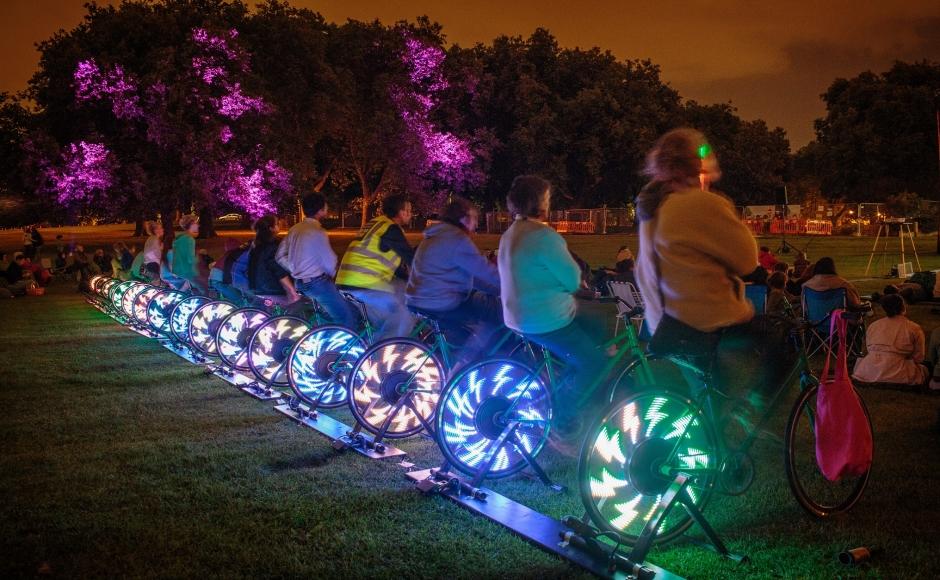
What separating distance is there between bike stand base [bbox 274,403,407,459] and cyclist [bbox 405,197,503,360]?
979 mm

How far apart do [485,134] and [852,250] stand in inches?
831

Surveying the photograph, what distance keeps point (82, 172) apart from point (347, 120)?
40.0 feet

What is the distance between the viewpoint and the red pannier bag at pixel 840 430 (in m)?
4.21

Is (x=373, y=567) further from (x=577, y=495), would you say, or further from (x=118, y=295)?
(x=118, y=295)

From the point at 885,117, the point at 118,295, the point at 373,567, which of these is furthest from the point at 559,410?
the point at 885,117

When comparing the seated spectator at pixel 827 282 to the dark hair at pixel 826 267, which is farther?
the dark hair at pixel 826 267

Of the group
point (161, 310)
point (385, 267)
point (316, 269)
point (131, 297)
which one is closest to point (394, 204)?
point (385, 267)

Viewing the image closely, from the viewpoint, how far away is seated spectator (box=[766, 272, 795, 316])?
10.1 m

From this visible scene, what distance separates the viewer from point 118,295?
14.7 metres

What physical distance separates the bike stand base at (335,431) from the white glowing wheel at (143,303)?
6.33 meters

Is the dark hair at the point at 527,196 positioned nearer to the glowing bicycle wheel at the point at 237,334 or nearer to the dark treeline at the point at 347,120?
the glowing bicycle wheel at the point at 237,334

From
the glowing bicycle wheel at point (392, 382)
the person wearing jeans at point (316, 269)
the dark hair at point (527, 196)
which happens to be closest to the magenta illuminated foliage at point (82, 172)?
the person wearing jeans at point (316, 269)

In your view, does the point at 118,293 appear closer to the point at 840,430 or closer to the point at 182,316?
the point at 182,316

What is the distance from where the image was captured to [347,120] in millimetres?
37469
